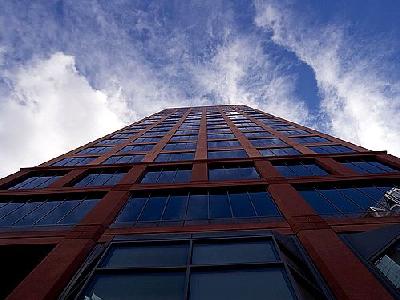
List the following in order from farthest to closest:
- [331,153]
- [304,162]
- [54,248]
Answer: [331,153]
[304,162]
[54,248]

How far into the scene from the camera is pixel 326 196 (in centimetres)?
1698

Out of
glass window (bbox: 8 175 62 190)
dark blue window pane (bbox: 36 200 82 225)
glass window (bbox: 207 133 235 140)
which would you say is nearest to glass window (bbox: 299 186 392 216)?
dark blue window pane (bbox: 36 200 82 225)

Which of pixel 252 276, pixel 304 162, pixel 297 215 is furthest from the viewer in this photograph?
pixel 304 162

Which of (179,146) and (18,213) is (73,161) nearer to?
(179,146)

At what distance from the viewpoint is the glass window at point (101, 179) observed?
21.2 meters

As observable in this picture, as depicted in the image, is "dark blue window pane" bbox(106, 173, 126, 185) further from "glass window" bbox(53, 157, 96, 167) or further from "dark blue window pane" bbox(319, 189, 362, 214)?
"dark blue window pane" bbox(319, 189, 362, 214)

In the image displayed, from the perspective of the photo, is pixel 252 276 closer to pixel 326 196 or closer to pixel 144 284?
pixel 144 284

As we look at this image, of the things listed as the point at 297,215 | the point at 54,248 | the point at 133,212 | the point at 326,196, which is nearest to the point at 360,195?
the point at 326,196

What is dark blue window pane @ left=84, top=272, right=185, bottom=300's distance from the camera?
30.7 ft

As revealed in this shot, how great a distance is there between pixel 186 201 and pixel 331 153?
13.8 meters

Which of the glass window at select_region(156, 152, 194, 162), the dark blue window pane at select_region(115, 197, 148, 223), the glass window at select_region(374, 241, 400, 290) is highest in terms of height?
the glass window at select_region(156, 152, 194, 162)

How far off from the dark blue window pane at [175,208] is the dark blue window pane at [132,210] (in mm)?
1423

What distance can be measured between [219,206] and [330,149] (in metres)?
14.3

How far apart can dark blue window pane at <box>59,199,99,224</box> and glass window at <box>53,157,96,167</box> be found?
29.9ft
